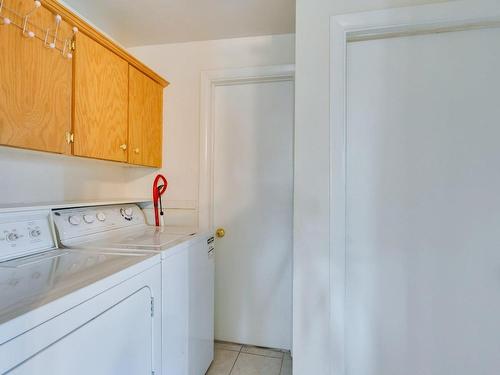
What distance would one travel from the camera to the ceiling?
1.68m

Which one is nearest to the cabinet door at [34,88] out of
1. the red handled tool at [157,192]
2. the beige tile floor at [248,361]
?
the red handled tool at [157,192]

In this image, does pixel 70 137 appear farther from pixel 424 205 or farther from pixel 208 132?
pixel 424 205

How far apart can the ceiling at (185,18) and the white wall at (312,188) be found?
0.62m

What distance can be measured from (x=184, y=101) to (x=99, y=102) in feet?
2.47

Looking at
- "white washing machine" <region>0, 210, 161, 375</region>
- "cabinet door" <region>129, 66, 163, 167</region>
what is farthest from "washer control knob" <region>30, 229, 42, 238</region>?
"cabinet door" <region>129, 66, 163, 167</region>

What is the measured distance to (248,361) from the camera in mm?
1878

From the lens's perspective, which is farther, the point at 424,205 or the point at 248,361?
the point at 248,361

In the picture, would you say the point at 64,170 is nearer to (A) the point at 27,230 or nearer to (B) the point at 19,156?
(B) the point at 19,156

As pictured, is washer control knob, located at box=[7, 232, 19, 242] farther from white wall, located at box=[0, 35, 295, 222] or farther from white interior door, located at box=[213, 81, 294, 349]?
white interior door, located at box=[213, 81, 294, 349]

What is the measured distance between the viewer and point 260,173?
207 centimetres

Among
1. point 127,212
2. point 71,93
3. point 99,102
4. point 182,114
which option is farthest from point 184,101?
point 127,212

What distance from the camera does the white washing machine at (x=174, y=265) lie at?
49.6 inches

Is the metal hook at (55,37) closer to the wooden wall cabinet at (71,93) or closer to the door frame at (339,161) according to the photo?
the wooden wall cabinet at (71,93)

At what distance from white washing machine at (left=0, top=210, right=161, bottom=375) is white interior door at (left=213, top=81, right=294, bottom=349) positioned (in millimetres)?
987
